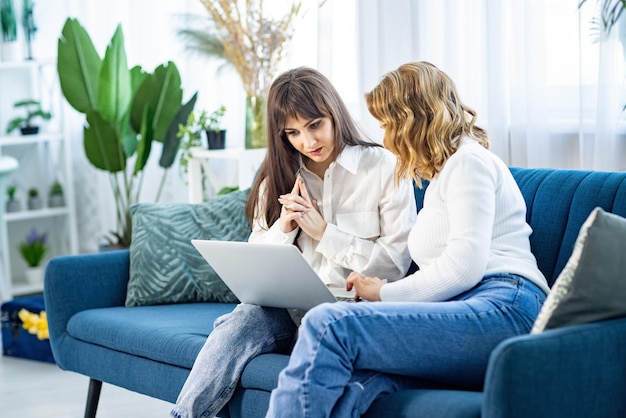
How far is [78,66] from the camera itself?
4562 millimetres

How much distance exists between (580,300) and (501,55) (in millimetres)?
1432

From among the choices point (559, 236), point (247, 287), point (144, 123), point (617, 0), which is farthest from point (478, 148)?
point (144, 123)

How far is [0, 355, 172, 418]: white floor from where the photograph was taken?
11.0 ft

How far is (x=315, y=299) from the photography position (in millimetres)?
2287

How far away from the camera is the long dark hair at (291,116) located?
2545 millimetres

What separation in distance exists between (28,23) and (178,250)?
275cm

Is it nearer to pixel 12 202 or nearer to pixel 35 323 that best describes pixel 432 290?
pixel 35 323

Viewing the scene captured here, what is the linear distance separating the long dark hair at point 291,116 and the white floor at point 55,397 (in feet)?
3.38

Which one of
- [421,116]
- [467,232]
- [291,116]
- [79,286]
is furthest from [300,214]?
[79,286]

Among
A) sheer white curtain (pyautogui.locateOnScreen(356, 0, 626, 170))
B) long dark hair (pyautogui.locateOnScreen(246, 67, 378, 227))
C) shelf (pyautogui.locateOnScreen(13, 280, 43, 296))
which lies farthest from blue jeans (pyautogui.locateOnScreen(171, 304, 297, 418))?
shelf (pyautogui.locateOnScreen(13, 280, 43, 296))

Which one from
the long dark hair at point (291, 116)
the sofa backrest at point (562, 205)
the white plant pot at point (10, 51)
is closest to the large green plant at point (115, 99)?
the white plant pot at point (10, 51)

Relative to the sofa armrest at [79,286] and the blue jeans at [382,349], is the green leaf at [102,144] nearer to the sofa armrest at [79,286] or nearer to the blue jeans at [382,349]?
the sofa armrest at [79,286]

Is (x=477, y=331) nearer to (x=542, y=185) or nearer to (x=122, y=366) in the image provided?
(x=542, y=185)

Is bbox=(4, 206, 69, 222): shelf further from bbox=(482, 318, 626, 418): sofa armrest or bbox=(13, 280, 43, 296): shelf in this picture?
bbox=(482, 318, 626, 418): sofa armrest
